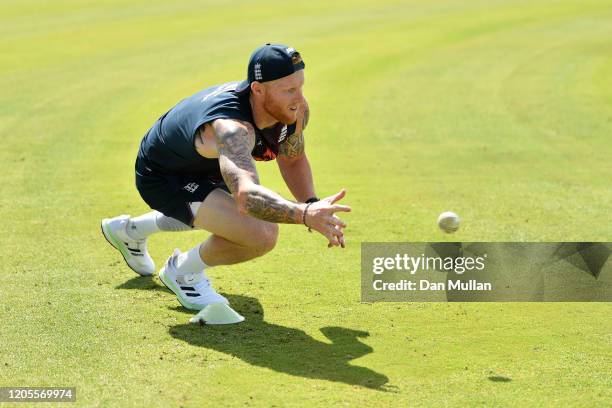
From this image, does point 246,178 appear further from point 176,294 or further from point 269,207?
point 176,294

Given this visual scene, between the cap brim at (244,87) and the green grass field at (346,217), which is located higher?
the cap brim at (244,87)

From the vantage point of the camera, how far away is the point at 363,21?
3116 centimetres

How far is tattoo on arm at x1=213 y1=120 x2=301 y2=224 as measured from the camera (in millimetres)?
6504

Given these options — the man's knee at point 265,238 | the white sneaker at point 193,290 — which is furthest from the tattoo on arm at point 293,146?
the white sneaker at point 193,290

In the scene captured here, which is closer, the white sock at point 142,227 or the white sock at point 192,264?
the white sock at point 192,264

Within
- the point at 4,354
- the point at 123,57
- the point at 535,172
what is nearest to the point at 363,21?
the point at 123,57

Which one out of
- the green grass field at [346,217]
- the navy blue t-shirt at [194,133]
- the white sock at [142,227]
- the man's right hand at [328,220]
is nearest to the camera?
the man's right hand at [328,220]

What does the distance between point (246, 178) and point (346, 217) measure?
14.7ft

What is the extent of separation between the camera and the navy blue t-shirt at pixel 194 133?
7234 mm

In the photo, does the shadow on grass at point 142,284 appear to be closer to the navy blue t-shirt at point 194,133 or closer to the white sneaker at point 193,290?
the white sneaker at point 193,290

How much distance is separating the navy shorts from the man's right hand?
1.58 meters

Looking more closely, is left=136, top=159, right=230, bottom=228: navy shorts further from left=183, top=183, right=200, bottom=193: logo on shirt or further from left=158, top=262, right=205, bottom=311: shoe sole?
left=158, top=262, right=205, bottom=311: shoe sole

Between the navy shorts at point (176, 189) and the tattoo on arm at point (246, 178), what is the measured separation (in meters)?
0.85

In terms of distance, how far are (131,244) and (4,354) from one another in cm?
224
